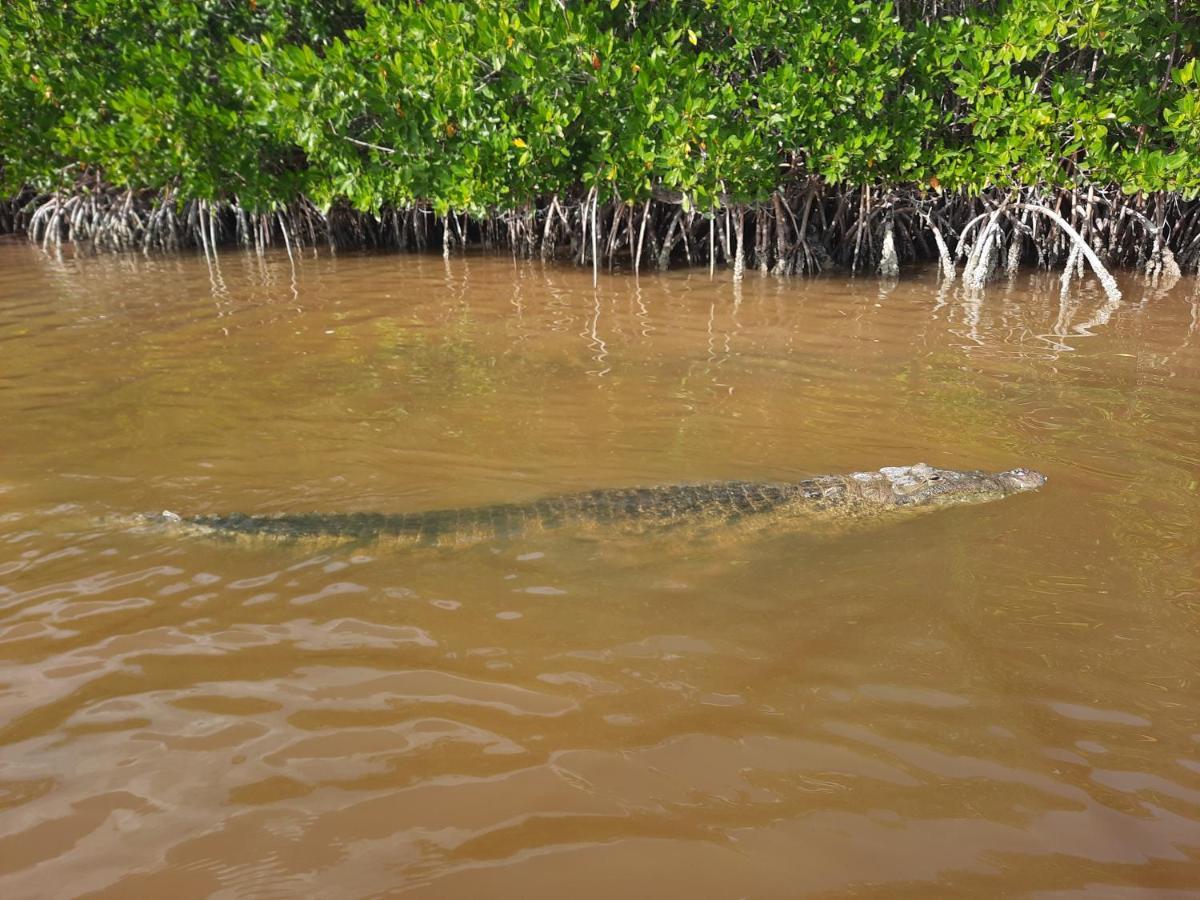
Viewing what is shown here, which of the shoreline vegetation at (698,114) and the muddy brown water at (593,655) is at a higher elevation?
the shoreline vegetation at (698,114)

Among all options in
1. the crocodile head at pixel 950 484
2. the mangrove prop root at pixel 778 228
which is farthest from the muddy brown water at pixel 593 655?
the mangrove prop root at pixel 778 228

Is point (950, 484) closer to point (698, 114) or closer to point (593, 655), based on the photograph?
point (593, 655)

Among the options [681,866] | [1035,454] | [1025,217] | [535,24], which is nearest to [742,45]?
[535,24]

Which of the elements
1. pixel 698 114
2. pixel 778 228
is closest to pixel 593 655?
pixel 698 114

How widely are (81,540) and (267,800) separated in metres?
2.04

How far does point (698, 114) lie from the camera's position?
9.22 m

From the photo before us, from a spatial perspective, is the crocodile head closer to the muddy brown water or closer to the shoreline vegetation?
the muddy brown water

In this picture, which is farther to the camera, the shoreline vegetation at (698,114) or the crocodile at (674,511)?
the shoreline vegetation at (698,114)

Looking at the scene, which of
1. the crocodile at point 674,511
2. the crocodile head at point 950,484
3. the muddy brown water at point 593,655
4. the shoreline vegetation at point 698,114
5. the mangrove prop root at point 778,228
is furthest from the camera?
the mangrove prop root at point 778,228

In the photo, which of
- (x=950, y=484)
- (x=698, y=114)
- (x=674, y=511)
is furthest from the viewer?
(x=698, y=114)

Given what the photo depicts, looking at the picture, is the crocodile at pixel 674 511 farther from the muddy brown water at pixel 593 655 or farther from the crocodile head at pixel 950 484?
the muddy brown water at pixel 593 655

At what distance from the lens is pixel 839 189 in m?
12.3

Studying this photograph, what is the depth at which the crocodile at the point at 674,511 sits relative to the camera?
349cm

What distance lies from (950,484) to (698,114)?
6567 millimetres
